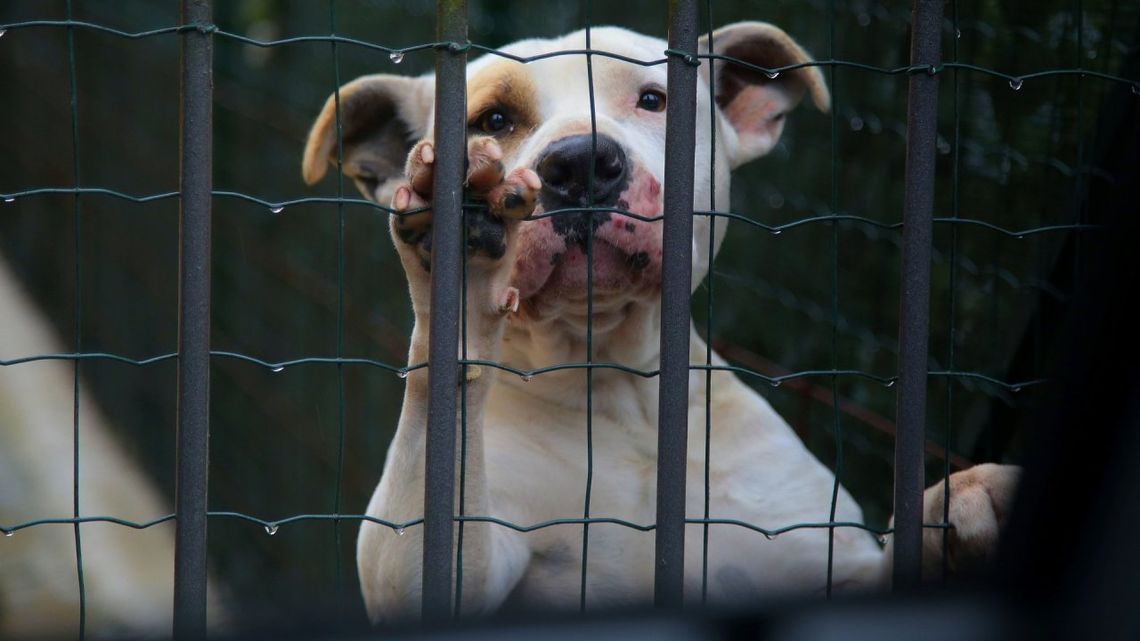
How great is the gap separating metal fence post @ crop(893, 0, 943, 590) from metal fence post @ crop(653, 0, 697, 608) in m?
0.41

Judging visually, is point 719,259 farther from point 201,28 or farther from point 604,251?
point 201,28

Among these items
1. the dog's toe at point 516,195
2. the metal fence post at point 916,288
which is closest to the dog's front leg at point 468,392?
the dog's toe at point 516,195

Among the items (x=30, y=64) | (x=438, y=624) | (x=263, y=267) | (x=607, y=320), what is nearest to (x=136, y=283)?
(x=263, y=267)

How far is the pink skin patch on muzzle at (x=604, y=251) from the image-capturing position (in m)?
2.56

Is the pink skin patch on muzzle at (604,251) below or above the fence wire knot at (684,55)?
below

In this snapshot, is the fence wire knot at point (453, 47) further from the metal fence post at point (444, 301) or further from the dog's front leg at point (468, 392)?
the dog's front leg at point (468, 392)

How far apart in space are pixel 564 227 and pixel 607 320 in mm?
438

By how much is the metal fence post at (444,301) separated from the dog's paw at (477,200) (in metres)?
0.03

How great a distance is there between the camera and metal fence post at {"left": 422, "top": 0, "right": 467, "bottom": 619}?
2.05 metres

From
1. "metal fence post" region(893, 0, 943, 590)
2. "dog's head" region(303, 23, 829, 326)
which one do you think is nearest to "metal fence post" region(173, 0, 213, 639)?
"dog's head" region(303, 23, 829, 326)

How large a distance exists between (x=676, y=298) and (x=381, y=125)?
134 centimetres

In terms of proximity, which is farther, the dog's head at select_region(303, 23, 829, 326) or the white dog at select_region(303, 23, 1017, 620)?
the dog's head at select_region(303, 23, 829, 326)

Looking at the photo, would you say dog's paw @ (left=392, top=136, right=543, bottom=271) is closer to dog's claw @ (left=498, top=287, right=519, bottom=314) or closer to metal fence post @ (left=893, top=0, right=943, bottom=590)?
dog's claw @ (left=498, top=287, right=519, bottom=314)

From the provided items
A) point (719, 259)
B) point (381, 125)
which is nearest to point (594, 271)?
point (381, 125)
